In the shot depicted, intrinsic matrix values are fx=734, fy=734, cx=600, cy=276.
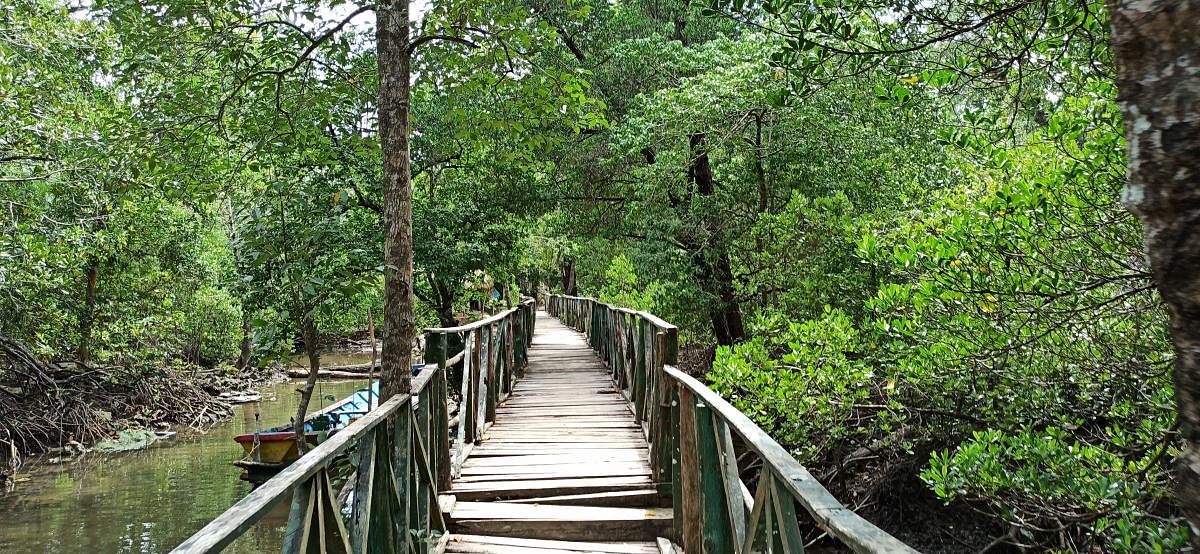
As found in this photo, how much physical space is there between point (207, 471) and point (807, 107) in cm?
1286

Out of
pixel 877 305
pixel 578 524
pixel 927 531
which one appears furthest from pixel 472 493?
pixel 927 531

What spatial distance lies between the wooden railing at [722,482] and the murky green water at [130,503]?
8125 mm

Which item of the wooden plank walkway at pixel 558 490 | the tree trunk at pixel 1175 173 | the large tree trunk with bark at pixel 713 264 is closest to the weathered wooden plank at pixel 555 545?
the wooden plank walkway at pixel 558 490

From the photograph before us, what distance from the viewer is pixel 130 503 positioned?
12.4 m

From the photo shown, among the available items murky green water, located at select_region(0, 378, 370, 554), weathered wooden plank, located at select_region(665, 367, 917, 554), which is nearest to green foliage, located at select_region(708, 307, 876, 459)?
weathered wooden plank, located at select_region(665, 367, 917, 554)

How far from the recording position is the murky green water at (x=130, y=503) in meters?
10.6

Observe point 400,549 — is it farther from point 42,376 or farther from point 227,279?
point 42,376

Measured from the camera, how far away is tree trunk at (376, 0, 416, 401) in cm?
418

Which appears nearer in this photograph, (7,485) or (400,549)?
(400,549)

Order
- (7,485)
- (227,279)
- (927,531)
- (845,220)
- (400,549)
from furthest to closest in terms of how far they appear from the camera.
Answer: (7,485) < (227,279) < (845,220) < (927,531) < (400,549)

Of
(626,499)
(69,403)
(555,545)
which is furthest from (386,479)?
(69,403)

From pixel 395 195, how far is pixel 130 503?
11.4 meters

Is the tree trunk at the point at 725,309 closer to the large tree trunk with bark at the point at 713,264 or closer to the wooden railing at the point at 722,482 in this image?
the large tree trunk with bark at the point at 713,264

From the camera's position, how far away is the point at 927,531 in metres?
7.43
